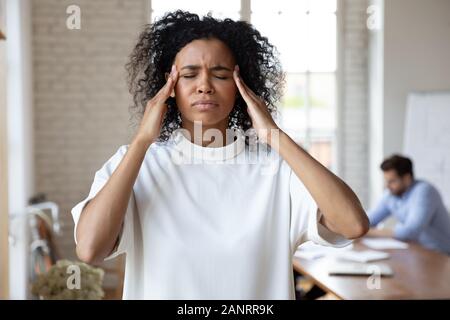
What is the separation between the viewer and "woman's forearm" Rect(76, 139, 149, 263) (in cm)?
68

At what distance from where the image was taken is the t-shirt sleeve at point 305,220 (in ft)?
2.40

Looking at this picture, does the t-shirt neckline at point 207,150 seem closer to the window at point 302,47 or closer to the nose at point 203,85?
the nose at point 203,85

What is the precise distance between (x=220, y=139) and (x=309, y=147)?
187 cm

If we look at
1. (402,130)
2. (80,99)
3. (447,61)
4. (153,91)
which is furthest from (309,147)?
(153,91)

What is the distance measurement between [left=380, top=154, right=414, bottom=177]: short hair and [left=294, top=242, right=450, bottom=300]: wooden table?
0.32m

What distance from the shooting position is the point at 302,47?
57.2 inches

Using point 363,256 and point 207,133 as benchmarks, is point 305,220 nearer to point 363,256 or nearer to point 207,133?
point 207,133

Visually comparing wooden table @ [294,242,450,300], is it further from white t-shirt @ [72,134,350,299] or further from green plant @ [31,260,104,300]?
white t-shirt @ [72,134,350,299]

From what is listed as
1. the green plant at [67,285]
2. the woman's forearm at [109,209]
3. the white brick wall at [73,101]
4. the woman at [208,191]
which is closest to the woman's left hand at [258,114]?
the woman at [208,191]

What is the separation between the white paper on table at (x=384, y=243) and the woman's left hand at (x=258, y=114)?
1.75 m

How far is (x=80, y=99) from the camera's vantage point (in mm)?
1970

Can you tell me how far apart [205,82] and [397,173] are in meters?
1.85

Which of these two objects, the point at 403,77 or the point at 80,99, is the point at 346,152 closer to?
the point at 403,77

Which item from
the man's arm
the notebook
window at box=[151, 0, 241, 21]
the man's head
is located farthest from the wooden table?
window at box=[151, 0, 241, 21]
